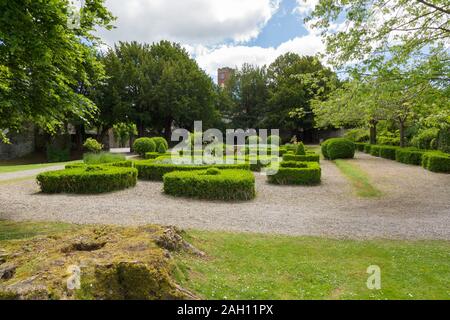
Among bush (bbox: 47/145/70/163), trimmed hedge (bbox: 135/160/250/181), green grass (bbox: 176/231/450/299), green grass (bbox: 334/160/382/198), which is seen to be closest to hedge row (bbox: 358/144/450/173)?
green grass (bbox: 334/160/382/198)

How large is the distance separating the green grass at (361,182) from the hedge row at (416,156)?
10.3 feet

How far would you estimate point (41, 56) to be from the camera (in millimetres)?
5418

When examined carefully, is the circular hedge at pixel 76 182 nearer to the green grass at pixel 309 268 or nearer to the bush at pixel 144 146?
the green grass at pixel 309 268

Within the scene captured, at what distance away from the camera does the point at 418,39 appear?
8.75m

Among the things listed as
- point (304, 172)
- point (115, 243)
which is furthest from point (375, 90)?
point (115, 243)

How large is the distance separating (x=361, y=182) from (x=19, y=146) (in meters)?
31.2

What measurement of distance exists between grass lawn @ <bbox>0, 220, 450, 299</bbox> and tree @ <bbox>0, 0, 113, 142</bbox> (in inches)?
97.4

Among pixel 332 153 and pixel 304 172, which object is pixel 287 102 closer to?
pixel 332 153

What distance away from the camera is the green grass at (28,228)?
572cm

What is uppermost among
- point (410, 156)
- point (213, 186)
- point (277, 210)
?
point (410, 156)

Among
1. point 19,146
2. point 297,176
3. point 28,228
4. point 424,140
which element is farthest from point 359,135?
point 19,146

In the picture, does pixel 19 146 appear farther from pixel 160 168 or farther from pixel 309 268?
pixel 309 268
